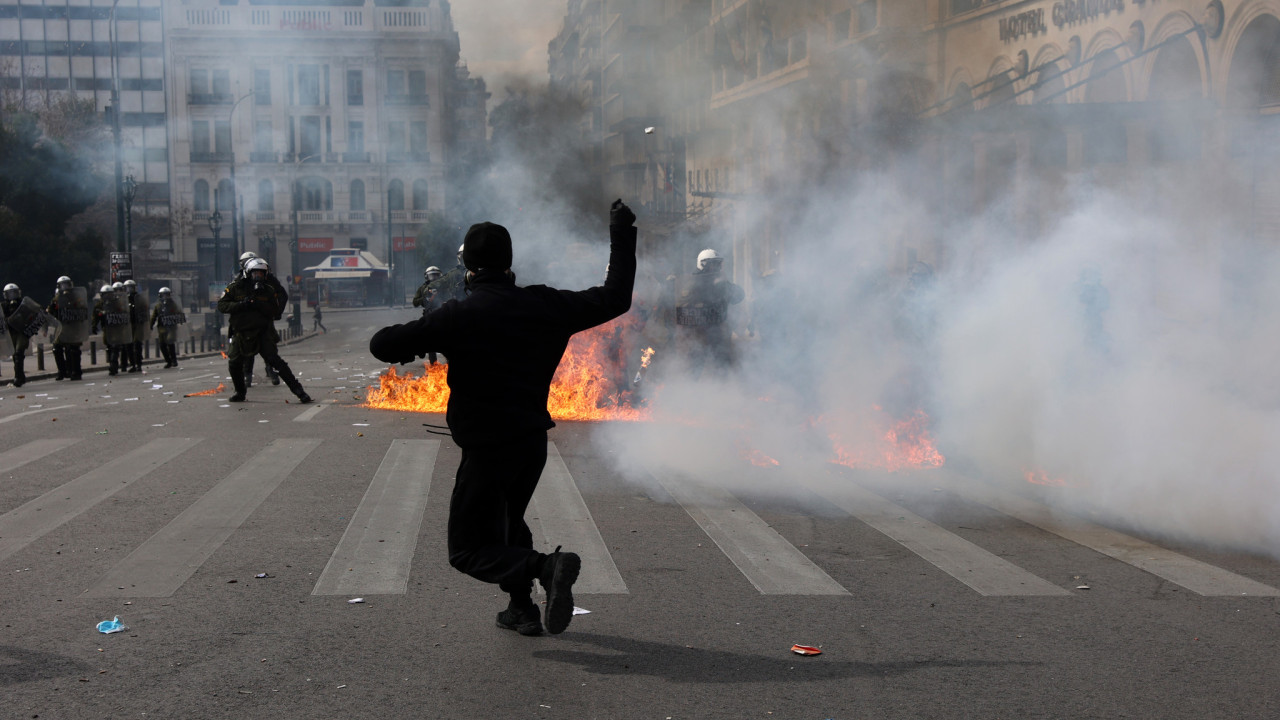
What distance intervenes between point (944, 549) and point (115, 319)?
56.8ft

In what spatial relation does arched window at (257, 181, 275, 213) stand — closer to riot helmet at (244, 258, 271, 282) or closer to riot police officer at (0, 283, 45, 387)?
riot police officer at (0, 283, 45, 387)

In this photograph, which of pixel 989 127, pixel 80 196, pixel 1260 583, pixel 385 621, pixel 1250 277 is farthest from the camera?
pixel 80 196

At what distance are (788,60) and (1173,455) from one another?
14.1 meters

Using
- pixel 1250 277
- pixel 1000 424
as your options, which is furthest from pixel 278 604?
pixel 1250 277

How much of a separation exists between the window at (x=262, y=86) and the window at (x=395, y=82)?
3.15 m

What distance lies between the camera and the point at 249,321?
13523mm

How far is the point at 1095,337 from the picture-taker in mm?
8711

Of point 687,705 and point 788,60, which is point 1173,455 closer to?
point 687,705

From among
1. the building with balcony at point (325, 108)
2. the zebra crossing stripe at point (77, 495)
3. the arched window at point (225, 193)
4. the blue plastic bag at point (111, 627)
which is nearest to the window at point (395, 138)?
the building with balcony at point (325, 108)

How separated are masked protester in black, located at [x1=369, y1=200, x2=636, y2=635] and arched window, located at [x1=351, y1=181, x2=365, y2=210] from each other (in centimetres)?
4206

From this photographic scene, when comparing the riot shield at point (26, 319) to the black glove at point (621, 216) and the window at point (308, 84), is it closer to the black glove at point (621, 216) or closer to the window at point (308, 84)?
the window at point (308, 84)

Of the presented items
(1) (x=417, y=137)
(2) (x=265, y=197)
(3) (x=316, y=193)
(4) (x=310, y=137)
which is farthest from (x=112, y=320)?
(2) (x=265, y=197)

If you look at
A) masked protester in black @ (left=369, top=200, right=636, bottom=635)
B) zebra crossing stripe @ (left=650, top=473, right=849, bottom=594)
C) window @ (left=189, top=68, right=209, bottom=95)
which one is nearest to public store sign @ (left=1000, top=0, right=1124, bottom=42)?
zebra crossing stripe @ (left=650, top=473, right=849, bottom=594)

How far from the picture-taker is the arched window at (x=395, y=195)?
136 ft
